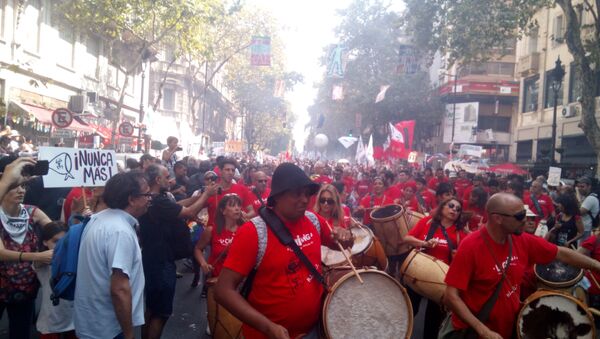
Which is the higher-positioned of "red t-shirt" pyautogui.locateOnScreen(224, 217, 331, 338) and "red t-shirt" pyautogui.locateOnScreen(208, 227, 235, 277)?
"red t-shirt" pyautogui.locateOnScreen(224, 217, 331, 338)

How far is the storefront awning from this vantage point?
20.8 metres

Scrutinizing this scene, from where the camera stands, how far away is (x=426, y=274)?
17.7 ft

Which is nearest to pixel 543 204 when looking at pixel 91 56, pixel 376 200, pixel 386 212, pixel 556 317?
pixel 376 200

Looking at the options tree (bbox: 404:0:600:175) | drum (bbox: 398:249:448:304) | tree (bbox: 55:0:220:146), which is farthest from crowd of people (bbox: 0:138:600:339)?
tree (bbox: 55:0:220:146)

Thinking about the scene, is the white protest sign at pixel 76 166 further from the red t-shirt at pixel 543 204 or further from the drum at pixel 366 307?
the red t-shirt at pixel 543 204

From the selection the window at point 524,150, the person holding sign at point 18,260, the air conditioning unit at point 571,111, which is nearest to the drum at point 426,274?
the person holding sign at point 18,260

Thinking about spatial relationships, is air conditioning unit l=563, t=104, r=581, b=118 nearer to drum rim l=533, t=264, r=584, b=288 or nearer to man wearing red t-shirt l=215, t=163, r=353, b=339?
drum rim l=533, t=264, r=584, b=288

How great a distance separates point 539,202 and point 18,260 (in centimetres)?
891

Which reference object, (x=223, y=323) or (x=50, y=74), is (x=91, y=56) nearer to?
(x=50, y=74)

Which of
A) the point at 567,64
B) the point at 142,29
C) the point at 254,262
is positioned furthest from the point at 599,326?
the point at 567,64

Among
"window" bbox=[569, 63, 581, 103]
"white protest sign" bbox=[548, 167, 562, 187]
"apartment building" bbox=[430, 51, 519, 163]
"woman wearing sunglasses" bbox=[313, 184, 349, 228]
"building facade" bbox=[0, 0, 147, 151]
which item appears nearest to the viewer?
"woman wearing sunglasses" bbox=[313, 184, 349, 228]

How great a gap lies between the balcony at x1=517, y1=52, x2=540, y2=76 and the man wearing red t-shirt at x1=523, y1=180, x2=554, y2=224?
23.2 metres

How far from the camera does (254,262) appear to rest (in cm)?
327

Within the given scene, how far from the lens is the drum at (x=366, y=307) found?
3.60 m
